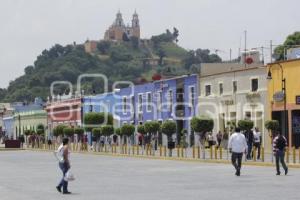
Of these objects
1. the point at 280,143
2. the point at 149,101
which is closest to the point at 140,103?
the point at 149,101

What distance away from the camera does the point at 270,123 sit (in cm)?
4772

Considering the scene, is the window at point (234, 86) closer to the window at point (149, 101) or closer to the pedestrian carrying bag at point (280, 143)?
the window at point (149, 101)

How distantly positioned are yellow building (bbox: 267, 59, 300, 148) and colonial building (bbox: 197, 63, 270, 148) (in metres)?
1.41

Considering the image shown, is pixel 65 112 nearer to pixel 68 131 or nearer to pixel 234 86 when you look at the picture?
pixel 68 131

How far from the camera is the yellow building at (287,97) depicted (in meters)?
51.7

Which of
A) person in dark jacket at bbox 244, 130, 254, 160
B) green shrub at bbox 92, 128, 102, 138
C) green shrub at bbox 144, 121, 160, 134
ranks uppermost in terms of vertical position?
green shrub at bbox 144, 121, 160, 134

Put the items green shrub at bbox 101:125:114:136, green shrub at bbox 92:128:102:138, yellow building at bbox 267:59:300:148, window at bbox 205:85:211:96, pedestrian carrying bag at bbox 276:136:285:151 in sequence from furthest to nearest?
green shrub at bbox 92:128:102:138 < window at bbox 205:85:211:96 < green shrub at bbox 101:125:114:136 < yellow building at bbox 267:59:300:148 < pedestrian carrying bag at bbox 276:136:285:151

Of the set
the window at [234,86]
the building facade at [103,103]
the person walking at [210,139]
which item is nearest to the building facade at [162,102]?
the building facade at [103,103]

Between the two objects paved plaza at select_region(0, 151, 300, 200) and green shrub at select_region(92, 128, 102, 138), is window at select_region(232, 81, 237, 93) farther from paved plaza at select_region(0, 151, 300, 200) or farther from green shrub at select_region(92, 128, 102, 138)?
paved plaza at select_region(0, 151, 300, 200)

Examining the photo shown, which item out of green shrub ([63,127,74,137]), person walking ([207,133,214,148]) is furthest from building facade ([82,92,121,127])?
person walking ([207,133,214,148])

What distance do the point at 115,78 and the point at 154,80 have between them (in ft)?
397

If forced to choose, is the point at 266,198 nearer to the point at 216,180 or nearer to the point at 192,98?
the point at 216,180

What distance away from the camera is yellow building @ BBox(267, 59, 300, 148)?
51688 mm

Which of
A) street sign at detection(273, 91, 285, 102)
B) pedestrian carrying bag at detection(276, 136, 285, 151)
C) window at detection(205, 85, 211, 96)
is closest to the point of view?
→ pedestrian carrying bag at detection(276, 136, 285, 151)
